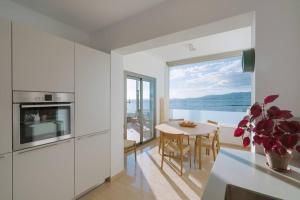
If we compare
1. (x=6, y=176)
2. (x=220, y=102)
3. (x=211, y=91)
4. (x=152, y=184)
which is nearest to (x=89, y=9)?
(x=6, y=176)

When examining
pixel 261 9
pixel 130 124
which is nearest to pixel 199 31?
pixel 261 9

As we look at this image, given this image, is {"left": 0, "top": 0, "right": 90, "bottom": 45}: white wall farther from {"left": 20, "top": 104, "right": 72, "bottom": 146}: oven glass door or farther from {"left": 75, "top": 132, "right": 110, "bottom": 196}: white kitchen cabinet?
{"left": 75, "top": 132, "right": 110, "bottom": 196}: white kitchen cabinet

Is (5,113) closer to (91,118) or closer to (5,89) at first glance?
(5,89)

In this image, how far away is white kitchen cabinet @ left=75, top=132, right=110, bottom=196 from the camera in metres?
1.92

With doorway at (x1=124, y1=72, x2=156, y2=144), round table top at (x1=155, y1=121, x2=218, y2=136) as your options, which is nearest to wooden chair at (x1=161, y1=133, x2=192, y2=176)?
round table top at (x1=155, y1=121, x2=218, y2=136)

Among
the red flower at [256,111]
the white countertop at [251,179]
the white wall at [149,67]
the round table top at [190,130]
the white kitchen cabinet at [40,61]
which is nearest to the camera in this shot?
the white countertop at [251,179]

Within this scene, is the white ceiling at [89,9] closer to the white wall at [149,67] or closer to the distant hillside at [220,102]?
the white wall at [149,67]

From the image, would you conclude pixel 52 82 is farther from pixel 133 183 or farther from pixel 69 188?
pixel 133 183

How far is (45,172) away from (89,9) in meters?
2.15

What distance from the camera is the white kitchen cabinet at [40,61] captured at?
4.53ft

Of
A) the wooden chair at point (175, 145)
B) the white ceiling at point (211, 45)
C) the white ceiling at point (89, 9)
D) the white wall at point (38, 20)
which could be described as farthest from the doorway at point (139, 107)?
the white ceiling at point (89, 9)

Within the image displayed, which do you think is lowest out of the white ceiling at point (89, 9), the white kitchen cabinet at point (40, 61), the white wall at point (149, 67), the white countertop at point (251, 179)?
the white countertop at point (251, 179)

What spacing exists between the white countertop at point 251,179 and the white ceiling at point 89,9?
200 centimetres

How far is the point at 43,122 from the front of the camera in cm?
163
